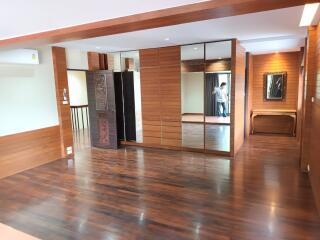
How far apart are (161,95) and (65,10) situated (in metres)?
3.70

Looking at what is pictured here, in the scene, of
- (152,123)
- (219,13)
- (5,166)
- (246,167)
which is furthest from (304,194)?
(5,166)

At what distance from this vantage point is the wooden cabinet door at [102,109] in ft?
18.9

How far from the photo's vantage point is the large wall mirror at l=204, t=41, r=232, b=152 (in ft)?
15.8

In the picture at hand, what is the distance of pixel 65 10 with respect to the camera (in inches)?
77.7

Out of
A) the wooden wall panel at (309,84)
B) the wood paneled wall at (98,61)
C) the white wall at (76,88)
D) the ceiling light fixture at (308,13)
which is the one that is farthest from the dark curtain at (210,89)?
the white wall at (76,88)

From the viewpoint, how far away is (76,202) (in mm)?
3160

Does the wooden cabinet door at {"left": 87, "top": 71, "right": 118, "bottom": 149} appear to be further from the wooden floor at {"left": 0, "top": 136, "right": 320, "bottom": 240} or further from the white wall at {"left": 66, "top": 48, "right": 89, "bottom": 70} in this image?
the wooden floor at {"left": 0, "top": 136, "right": 320, "bottom": 240}

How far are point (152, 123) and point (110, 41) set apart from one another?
7.17 ft

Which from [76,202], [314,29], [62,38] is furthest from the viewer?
[314,29]

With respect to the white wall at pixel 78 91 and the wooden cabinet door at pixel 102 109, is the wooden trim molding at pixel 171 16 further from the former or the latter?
the white wall at pixel 78 91

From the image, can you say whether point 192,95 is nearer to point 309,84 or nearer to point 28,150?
point 309,84

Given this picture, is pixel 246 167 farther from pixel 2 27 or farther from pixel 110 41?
pixel 2 27

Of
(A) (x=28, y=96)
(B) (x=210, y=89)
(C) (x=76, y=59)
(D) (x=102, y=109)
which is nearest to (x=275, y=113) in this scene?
(B) (x=210, y=89)

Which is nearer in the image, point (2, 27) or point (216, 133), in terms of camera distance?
point (2, 27)
